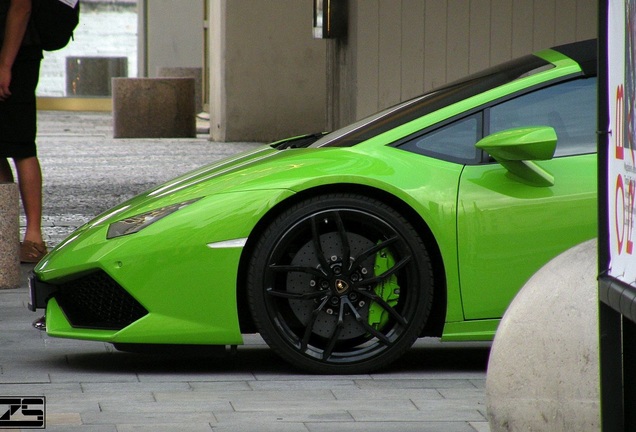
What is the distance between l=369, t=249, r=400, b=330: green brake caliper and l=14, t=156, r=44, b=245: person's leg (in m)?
3.45

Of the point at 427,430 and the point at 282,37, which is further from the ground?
the point at 282,37

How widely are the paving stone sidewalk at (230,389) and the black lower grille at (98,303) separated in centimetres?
23

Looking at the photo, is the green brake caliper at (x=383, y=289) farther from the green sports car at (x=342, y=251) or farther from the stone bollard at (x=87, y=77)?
the stone bollard at (x=87, y=77)

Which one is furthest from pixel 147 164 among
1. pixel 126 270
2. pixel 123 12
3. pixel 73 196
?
pixel 123 12

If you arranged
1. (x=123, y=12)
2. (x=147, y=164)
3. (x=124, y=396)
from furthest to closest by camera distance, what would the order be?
(x=123, y=12) → (x=147, y=164) → (x=124, y=396)

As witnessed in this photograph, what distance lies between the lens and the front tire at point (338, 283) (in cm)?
533

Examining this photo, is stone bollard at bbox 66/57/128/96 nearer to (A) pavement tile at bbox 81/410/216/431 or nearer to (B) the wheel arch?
(B) the wheel arch

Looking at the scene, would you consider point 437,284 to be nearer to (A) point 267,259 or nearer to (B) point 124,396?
(A) point 267,259

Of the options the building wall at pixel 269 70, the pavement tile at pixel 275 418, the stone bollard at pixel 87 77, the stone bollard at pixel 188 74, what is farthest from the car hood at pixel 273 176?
the stone bollard at pixel 87 77

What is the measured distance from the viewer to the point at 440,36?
411 inches

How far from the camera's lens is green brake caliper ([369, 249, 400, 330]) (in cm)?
539

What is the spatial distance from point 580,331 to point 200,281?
1.94 metres

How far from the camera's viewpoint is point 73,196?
12.3 metres

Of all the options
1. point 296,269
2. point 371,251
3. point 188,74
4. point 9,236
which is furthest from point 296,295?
point 188,74
